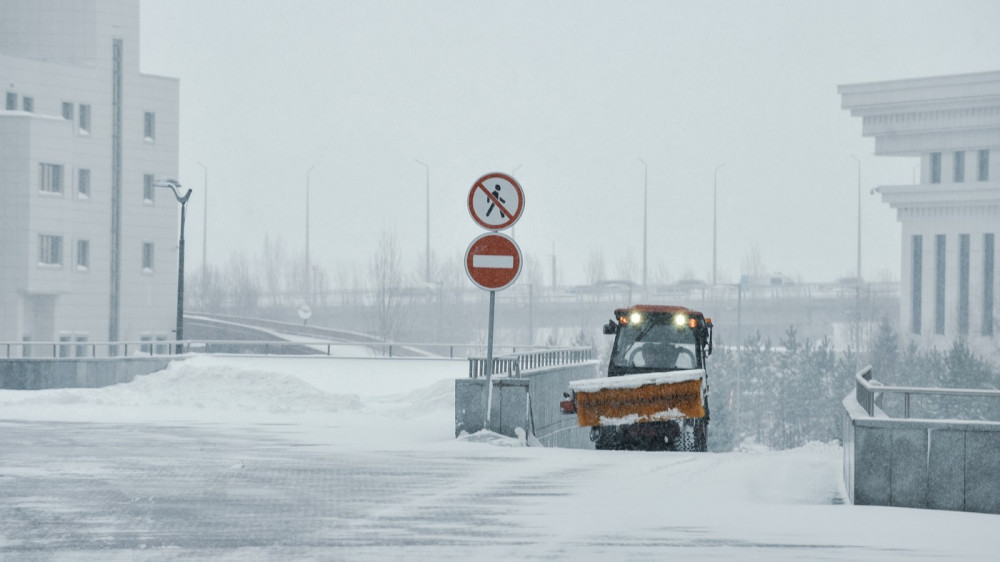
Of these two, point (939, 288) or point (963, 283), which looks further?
point (939, 288)

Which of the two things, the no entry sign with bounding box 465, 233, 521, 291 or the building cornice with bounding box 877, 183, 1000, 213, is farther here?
→ the building cornice with bounding box 877, 183, 1000, 213

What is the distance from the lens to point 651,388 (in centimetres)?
1762

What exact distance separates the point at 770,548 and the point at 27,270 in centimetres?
6682

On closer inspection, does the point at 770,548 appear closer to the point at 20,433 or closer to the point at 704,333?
the point at 704,333

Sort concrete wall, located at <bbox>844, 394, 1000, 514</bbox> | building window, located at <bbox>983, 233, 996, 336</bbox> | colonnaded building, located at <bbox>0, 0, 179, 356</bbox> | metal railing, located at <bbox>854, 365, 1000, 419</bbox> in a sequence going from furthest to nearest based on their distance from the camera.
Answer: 1. building window, located at <bbox>983, 233, 996, 336</bbox>
2. colonnaded building, located at <bbox>0, 0, 179, 356</bbox>
3. metal railing, located at <bbox>854, 365, 1000, 419</bbox>
4. concrete wall, located at <bbox>844, 394, 1000, 514</bbox>

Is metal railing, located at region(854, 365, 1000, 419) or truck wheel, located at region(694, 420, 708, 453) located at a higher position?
metal railing, located at region(854, 365, 1000, 419)

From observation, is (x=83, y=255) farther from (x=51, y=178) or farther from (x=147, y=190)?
(x=147, y=190)

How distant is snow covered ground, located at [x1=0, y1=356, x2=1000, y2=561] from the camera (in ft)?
30.6

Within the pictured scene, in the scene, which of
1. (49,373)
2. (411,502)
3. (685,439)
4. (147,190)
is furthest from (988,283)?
(411,502)

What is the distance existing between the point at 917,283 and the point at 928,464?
116 meters

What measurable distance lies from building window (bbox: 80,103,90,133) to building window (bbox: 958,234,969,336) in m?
73.2

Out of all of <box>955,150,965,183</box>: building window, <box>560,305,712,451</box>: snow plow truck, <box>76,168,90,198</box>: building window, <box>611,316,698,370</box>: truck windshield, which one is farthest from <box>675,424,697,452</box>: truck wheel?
<box>955,150,965,183</box>: building window

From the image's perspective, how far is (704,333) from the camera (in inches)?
763

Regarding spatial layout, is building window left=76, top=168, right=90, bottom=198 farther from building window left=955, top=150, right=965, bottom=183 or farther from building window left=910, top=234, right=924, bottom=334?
building window left=955, top=150, right=965, bottom=183
